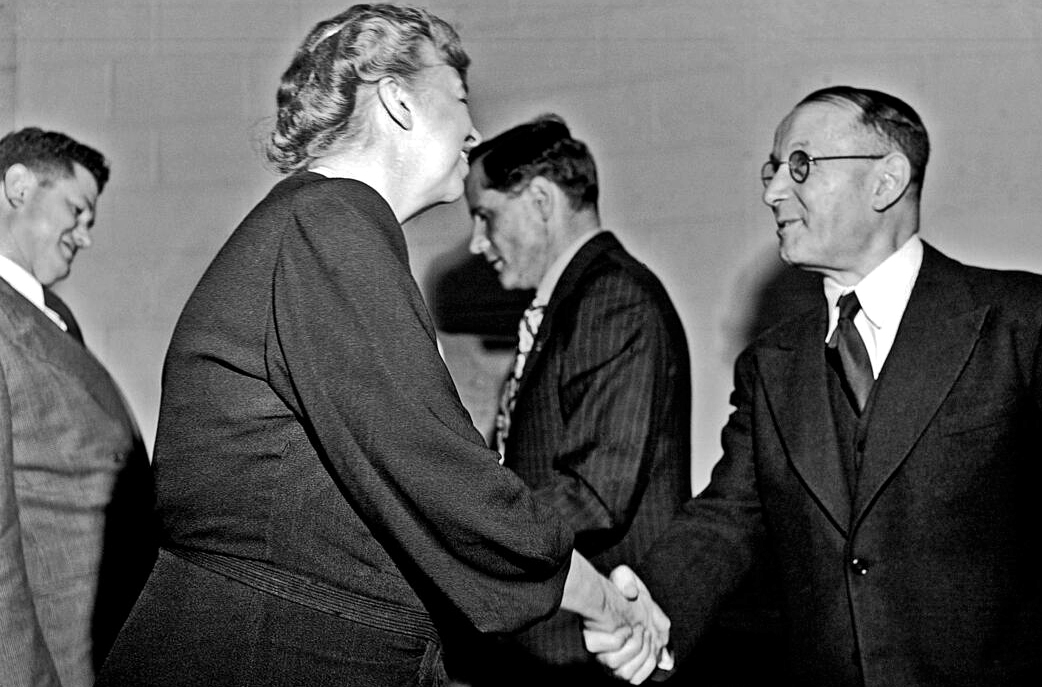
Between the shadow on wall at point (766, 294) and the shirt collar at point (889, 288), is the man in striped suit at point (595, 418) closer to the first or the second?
the shirt collar at point (889, 288)

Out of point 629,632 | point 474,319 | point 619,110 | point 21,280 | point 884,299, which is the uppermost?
point 619,110

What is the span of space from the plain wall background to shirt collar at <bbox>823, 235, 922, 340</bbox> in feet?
3.95

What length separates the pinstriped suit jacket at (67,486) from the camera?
6.64 feet

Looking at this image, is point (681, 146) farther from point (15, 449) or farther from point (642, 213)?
point (15, 449)

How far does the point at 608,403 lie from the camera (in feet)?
8.06

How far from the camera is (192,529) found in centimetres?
136

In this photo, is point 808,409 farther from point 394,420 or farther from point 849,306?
point 394,420

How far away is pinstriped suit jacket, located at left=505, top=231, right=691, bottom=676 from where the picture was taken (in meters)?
2.42

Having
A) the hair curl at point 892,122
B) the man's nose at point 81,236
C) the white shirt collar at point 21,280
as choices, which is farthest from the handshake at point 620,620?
the man's nose at point 81,236

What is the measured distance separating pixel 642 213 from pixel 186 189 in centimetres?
129

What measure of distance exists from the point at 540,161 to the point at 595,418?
0.69 m

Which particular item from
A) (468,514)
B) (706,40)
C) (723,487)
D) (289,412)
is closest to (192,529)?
(289,412)

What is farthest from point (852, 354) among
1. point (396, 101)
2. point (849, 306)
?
point (396, 101)

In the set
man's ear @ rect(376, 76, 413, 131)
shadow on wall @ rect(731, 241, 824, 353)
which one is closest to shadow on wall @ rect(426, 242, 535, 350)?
shadow on wall @ rect(731, 241, 824, 353)
